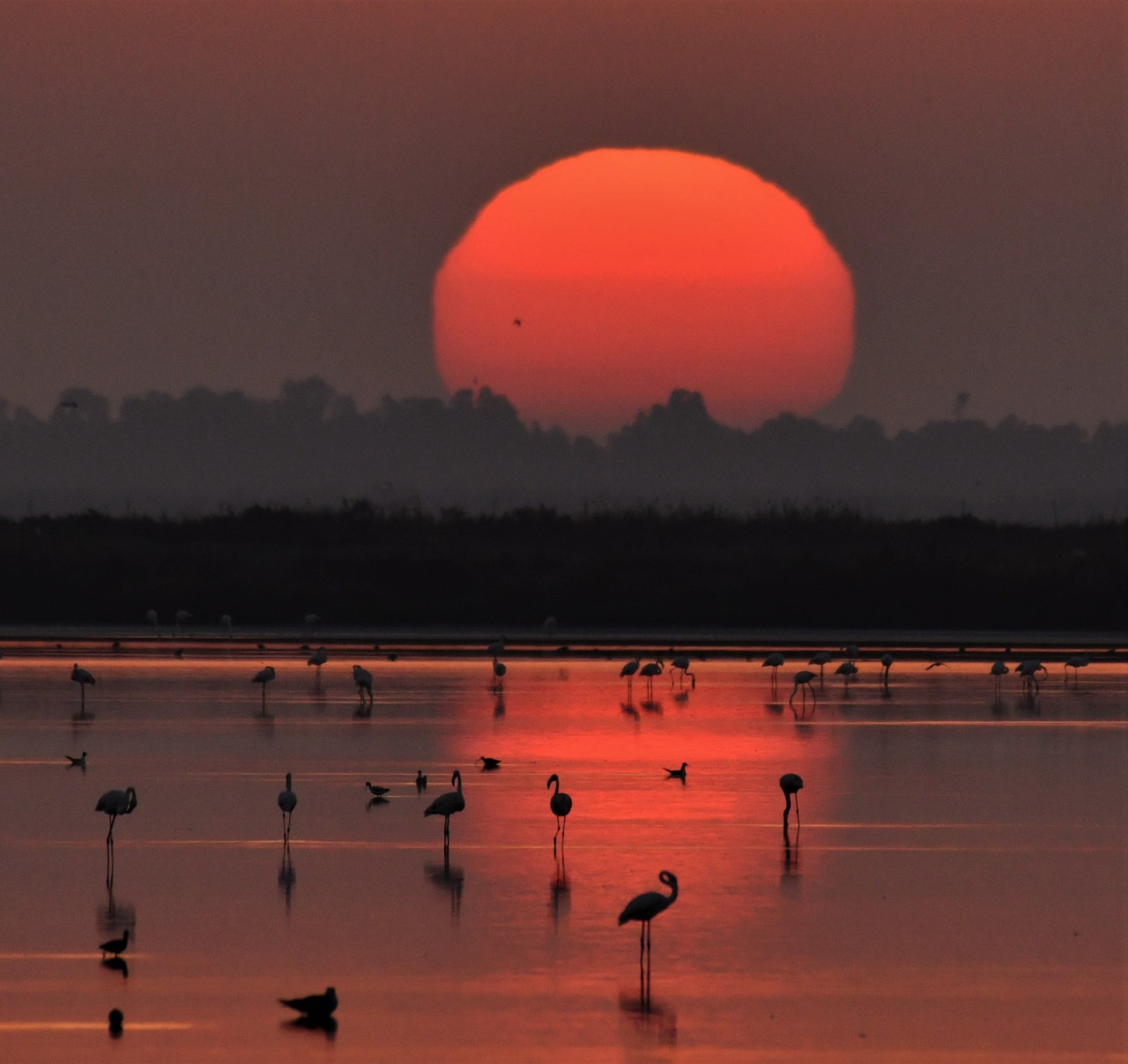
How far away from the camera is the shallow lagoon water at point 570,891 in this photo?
14227 mm

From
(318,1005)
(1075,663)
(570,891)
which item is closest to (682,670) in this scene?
(1075,663)

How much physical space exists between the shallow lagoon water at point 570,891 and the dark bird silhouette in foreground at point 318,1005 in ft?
0.47

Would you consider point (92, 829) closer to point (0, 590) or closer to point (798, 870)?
point (798, 870)

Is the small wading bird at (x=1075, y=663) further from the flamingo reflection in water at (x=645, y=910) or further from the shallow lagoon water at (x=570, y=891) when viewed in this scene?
the flamingo reflection in water at (x=645, y=910)

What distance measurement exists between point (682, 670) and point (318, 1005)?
30.7 metres

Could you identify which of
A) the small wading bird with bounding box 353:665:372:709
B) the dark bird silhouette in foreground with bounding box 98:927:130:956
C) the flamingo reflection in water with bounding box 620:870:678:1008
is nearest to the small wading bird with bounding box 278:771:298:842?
the dark bird silhouette in foreground with bounding box 98:927:130:956

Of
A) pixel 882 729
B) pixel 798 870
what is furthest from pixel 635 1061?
pixel 882 729

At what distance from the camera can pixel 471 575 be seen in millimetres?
79875

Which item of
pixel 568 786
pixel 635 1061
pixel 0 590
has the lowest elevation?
pixel 635 1061

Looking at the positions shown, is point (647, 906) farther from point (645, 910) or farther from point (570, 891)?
point (570, 891)

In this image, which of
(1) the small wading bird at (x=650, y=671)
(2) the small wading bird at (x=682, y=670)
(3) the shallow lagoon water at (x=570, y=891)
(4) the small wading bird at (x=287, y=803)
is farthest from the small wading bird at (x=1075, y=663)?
(4) the small wading bird at (x=287, y=803)

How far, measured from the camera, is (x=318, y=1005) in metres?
14.3

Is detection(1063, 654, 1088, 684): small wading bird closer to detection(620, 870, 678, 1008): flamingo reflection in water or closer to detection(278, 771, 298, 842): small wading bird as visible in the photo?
detection(278, 771, 298, 842): small wading bird

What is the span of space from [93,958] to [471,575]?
6383 cm
